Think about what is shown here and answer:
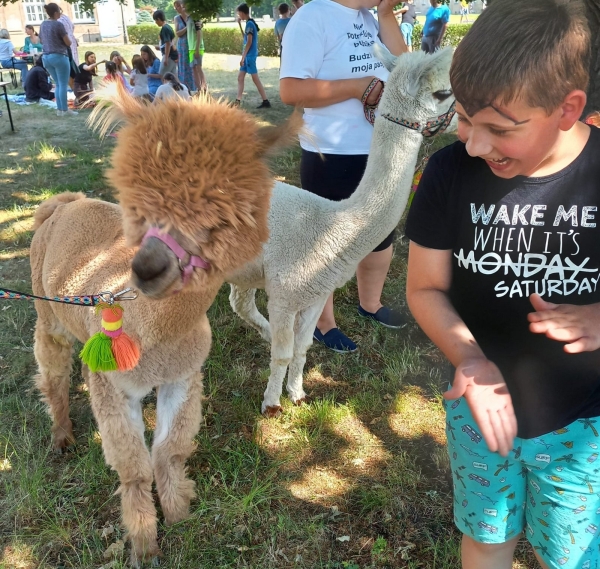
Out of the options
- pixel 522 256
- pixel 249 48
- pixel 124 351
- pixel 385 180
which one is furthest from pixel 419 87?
pixel 249 48

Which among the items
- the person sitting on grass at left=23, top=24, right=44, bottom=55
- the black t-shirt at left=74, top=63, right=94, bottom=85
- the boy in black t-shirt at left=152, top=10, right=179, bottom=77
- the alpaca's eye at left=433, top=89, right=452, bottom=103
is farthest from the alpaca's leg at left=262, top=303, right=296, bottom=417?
the person sitting on grass at left=23, top=24, right=44, bottom=55

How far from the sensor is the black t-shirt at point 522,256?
1.11 meters

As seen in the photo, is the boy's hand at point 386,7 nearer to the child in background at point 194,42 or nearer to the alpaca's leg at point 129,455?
the alpaca's leg at point 129,455

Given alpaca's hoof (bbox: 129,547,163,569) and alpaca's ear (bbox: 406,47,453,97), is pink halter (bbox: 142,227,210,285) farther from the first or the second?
alpaca's ear (bbox: 406,47,453,97)

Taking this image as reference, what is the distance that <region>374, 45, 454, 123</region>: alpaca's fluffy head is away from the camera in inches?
81.6

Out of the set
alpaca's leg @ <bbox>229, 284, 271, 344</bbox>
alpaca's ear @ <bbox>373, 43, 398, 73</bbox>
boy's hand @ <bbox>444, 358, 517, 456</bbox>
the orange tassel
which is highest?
alpaca's ear @ <bbox>373, 43, 398, 73</bbox>

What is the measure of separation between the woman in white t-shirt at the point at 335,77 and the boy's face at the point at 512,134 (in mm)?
1174

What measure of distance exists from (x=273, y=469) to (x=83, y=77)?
11.1 m

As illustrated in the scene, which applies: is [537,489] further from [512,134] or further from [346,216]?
[346,216]

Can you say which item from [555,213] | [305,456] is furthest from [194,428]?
[555,213]

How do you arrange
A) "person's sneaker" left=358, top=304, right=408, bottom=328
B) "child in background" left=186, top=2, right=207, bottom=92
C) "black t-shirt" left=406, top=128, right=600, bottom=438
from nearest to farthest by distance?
"black t-shirt" left=406, top=128, right=600, bottom=438 → "person's sneaker" left=358, top=304, right=408, bottom=328 → "child in background" left=186, top=2, right=207, bottom=92

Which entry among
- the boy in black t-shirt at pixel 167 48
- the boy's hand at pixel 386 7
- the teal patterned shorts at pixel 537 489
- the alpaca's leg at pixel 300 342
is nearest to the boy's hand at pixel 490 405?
the teal patterned shorts at pixel 537 489

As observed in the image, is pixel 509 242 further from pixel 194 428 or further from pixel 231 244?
pixel 194 428

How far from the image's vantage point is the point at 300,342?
2.48 metres
